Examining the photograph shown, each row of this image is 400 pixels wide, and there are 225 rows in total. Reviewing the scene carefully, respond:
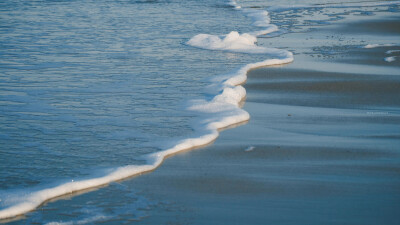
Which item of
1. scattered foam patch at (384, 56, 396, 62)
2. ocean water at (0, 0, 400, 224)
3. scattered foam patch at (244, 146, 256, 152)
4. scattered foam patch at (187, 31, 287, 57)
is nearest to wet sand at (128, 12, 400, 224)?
scattered foam patch at (244, 146, 256, 152)

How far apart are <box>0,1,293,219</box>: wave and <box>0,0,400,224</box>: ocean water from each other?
1 cm

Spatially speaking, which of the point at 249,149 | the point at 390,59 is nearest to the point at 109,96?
the point at 249,149

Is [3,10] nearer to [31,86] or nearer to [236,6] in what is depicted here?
[236,6]

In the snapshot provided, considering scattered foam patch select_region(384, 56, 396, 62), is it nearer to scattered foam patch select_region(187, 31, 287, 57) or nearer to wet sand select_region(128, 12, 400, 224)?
scattered foam patch select_region(187, 31, 287, 57)

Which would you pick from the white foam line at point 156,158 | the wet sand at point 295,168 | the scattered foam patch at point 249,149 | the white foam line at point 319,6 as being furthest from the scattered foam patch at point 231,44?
the white foam line at point 319,6

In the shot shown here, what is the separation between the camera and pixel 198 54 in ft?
32.6

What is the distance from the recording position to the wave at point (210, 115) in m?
4.02

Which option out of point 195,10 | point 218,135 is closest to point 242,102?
point 218,135

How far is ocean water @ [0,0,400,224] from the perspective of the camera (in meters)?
4.30

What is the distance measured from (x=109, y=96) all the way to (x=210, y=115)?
145 centimetres

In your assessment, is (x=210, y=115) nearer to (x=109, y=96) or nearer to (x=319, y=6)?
(x=109, y=96)

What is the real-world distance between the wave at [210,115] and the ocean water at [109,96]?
0.01m

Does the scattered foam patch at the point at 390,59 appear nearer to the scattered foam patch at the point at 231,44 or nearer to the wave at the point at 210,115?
the wave at the point at 210,115

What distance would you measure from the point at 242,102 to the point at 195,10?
11123 mm
